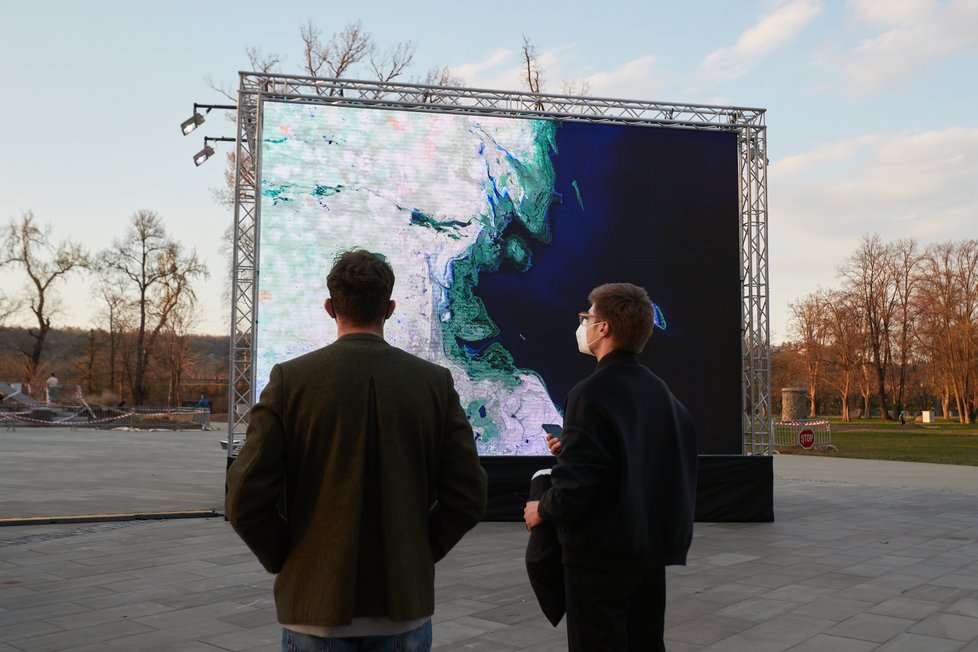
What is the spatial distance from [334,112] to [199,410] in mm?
28354

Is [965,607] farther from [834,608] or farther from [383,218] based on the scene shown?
[383,218]

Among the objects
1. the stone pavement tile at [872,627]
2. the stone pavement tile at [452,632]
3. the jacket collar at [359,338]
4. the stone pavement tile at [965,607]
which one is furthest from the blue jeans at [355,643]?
the stone pavement tile at [965,607]

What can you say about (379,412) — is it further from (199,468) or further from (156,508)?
(199,468)

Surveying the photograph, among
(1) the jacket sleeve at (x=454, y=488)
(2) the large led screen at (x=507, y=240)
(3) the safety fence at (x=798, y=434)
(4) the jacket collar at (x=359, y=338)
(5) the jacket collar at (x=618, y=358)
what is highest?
(2) the large led screen at (x=507, y=240)

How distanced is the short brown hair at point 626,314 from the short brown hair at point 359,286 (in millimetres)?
1006

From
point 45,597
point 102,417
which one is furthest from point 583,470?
point 102,417

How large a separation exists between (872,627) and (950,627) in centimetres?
58

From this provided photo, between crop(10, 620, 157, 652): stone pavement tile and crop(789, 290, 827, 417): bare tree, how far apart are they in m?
59.8

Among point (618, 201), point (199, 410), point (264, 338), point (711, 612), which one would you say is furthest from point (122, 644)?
point (199, 410)

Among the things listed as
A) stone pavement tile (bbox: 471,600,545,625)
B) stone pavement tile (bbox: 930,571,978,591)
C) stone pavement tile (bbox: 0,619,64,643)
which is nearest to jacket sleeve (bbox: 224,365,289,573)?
stone pavement tile (bbox: 471,600,545,625)

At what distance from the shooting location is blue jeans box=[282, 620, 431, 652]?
7.55ft

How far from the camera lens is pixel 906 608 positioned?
6289 millimetres

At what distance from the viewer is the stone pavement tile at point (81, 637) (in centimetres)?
503

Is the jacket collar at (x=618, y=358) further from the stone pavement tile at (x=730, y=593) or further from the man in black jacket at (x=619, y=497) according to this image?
the stone pavement tile at (x=730, y=593)
